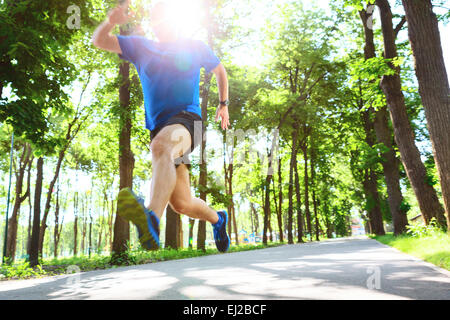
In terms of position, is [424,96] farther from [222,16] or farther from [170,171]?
[222,16]

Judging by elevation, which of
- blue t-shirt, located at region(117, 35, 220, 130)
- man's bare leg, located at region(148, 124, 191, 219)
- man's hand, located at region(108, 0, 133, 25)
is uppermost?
man's hand, located at region(108, 0, 133, 25)

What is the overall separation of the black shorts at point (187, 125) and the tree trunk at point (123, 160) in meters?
9.37

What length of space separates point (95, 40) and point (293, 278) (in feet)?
11.6

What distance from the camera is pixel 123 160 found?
12570mm

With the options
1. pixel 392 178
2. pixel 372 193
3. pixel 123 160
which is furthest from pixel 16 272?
pixel 372 193

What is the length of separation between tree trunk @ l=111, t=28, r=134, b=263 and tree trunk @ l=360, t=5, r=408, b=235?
1028 cm

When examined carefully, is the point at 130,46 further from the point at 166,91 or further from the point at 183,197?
the point at 183,197

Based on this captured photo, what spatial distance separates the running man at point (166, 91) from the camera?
2.67 metres

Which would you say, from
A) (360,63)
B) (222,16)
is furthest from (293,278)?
(222,16)

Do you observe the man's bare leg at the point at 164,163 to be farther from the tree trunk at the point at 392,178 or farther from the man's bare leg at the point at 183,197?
the tree trunk at the point at 392,178

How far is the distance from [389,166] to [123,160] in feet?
43.7

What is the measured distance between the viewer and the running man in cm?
267

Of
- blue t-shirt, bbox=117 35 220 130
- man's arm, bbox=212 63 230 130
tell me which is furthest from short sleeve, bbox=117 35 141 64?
man's arm, bbox=212 63 230 130

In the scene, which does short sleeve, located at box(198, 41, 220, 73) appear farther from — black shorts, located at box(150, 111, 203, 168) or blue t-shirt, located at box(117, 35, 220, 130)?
black shorts, located at box(150, 111, 203, 168)
